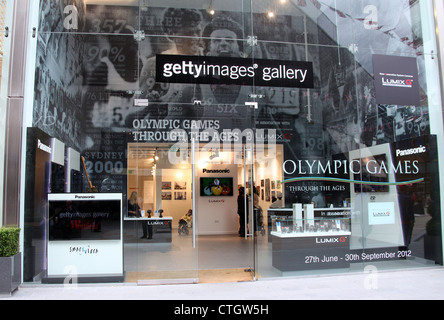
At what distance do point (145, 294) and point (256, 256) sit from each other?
220 cm

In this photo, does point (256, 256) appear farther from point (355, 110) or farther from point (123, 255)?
point (355, 110)

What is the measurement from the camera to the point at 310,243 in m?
6.22

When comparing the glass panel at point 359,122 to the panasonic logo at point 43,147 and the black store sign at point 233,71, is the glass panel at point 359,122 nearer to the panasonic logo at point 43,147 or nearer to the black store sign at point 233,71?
the black store sign at point 233,71

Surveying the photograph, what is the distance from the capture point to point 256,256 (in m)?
6.55

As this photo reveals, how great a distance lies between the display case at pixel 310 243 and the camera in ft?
20.2

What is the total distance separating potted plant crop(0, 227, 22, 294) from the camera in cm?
495

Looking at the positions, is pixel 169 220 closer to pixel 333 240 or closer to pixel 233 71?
pixel 333 240

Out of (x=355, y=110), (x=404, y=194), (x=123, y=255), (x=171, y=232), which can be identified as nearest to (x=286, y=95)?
(x=355, y=110)

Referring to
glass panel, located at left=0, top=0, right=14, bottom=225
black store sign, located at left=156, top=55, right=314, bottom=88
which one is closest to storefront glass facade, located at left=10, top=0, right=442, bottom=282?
black store sign, located at left=156, top=55, right=314, bottom=88

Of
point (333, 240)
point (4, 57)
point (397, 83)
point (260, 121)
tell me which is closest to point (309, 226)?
point (333, 240)

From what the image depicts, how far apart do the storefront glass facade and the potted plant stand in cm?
129

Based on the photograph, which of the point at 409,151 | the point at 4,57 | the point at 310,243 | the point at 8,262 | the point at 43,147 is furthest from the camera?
the point at 409,151

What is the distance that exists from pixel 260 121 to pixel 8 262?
15.4 feet

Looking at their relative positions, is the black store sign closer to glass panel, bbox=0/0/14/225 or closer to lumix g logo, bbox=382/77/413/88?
lumix g logo, bbox=382/77/413/88
